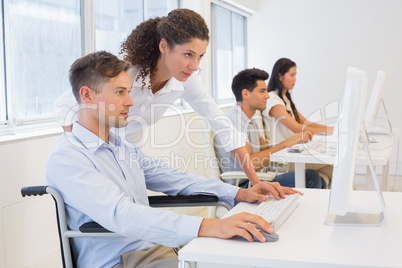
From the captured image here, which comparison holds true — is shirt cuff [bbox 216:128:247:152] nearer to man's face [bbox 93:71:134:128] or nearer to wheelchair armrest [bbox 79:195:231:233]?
wheelchair armrest [bbox 79:195:231:233]

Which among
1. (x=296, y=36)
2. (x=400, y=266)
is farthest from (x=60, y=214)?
(x=296, y=36)

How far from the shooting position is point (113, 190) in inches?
55.7

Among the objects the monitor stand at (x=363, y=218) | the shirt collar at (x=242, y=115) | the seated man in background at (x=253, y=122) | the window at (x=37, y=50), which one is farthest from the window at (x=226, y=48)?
the monitor stand at (x=363, y=218)

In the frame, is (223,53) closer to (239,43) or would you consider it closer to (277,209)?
(239,43)

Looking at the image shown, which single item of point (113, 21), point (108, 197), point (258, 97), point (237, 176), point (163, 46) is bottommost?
point (237, 176)

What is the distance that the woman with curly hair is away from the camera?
1989 millimetres

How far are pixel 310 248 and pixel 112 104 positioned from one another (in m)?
0.77

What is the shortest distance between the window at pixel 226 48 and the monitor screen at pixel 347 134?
4089 mm

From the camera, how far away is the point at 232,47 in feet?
19.8

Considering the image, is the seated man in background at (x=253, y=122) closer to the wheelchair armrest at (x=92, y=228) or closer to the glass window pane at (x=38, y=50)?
the glass window pane at (x=38, y=50)

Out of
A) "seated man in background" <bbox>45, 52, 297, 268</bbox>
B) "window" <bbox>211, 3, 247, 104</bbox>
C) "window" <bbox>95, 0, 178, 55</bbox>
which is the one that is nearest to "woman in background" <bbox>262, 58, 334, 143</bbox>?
"window" <bbox>95, 0, 178, 55</bbox>

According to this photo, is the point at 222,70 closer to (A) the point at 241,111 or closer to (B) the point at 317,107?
(B) the point at 317,107

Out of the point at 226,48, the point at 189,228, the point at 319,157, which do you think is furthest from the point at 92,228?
the point at 226,48

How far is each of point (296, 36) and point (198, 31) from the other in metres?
A: 4.51
